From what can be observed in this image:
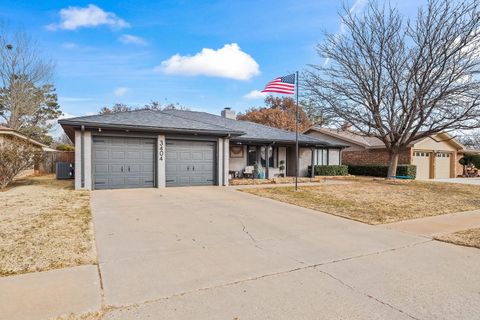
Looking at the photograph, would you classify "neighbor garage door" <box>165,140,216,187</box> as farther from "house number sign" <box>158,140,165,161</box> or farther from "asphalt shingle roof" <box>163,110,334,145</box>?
"asphalt shingle roof" <box>163,110,334,145</box>

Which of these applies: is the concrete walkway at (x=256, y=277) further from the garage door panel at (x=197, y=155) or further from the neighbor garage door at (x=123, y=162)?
the garage door panel at (x=197, y=155)

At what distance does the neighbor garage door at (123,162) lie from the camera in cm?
1159

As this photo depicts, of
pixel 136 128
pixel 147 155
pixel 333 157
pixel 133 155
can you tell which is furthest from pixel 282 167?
pixel 136 128

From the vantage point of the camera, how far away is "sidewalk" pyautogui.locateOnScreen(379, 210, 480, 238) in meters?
5.94

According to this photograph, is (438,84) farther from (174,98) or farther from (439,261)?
(174,98)

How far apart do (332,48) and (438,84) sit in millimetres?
6180

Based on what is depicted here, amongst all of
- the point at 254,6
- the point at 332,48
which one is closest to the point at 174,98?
the point at 332,48

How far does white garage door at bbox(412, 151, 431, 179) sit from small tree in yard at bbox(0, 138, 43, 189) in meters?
25.6

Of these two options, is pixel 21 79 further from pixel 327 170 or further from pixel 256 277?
pixel 256 277

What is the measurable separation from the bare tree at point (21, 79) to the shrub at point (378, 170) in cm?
2924

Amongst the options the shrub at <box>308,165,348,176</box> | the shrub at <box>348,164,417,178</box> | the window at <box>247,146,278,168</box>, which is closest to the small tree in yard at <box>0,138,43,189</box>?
the window at <box>247,146,278,168</box>

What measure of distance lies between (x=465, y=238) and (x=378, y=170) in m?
18.7

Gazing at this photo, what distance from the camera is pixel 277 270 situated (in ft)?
12.3

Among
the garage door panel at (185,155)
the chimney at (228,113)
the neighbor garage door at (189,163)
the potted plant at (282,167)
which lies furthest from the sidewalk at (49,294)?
the chimney at (228,113)
